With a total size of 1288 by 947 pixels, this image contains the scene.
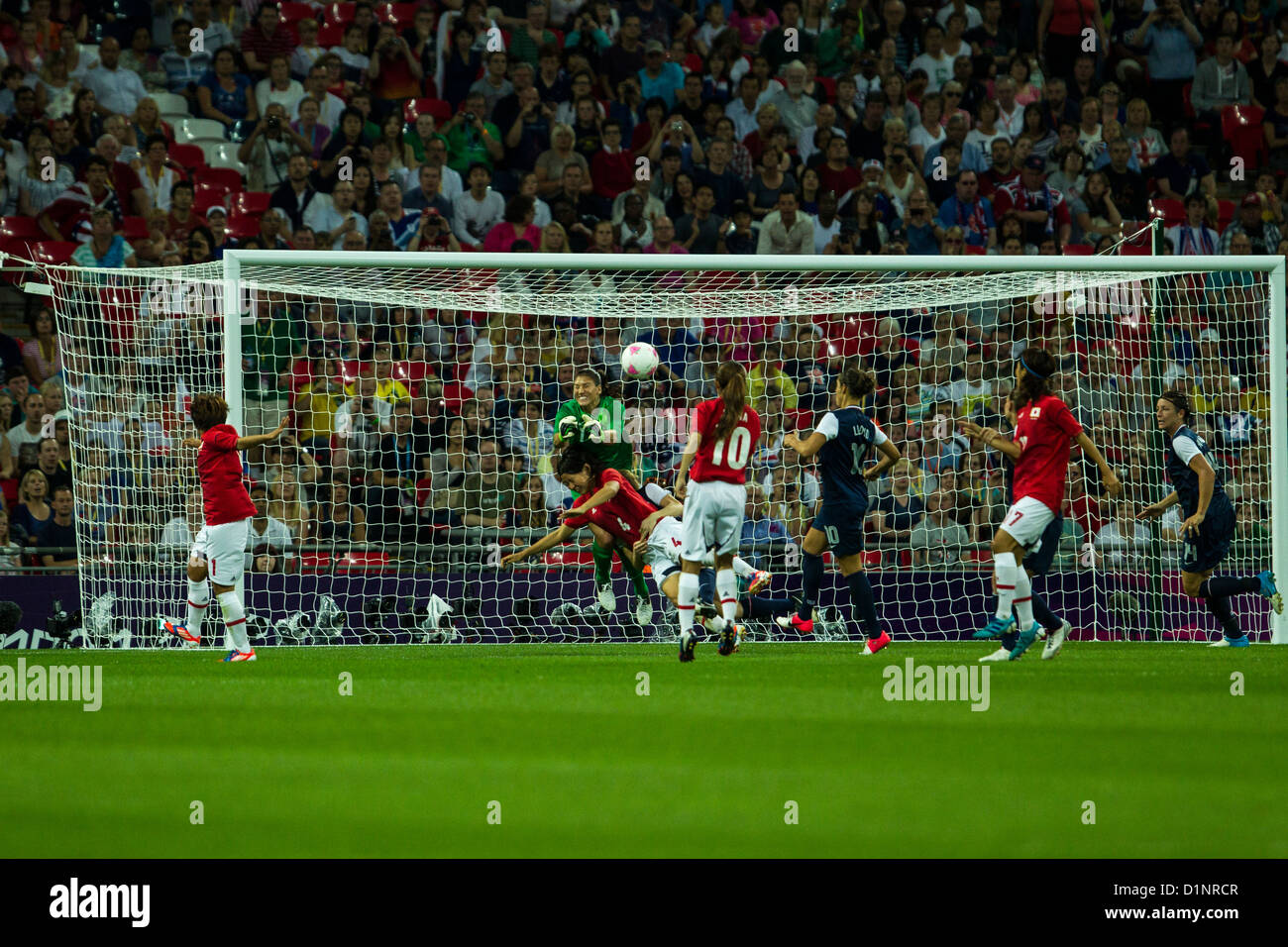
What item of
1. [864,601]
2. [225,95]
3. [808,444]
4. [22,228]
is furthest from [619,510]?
[225,95]

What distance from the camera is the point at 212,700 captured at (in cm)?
812

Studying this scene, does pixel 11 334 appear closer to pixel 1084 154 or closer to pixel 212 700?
pixel 212 700

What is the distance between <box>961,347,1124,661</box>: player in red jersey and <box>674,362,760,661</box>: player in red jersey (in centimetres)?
157

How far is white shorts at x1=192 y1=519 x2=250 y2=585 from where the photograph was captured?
37.0 ft

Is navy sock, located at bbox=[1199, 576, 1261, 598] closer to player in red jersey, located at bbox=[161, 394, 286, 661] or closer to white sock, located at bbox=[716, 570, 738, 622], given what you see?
white sock, located at bbox=[716, 570, 738, 622]

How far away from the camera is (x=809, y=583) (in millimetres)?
11992

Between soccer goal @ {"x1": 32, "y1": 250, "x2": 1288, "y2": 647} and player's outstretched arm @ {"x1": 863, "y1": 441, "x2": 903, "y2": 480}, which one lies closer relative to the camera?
player's outstretched arm @ {"x1": 863, "y1": 441, "x2": 903, "y2": 480}

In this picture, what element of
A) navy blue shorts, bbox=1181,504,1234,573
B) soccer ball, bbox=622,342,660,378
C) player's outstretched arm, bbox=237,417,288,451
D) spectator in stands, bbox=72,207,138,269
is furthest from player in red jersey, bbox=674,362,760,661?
spectator in stands, bbox=72,207,138,269

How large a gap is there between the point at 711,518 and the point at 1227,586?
14.7 feet

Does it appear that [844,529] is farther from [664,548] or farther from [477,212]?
[477,212]

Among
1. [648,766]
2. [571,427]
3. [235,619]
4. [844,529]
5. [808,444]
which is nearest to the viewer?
[648,766]

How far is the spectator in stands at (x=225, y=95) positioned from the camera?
18.1 m

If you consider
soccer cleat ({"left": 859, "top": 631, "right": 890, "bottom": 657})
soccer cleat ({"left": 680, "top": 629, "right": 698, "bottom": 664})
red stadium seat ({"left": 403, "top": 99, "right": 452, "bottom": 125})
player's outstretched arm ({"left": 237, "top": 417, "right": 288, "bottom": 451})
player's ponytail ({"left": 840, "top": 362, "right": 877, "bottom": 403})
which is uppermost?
red stadium seat ({"left": 403, "top": 99, "right": 452, "bottom": 125})

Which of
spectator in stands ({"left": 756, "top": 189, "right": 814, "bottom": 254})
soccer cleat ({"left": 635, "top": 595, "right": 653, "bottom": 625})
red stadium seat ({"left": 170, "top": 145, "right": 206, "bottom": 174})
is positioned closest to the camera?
soccer cleat ({"left": 635, "top": 595, "right": 653, "bottom": 625})
